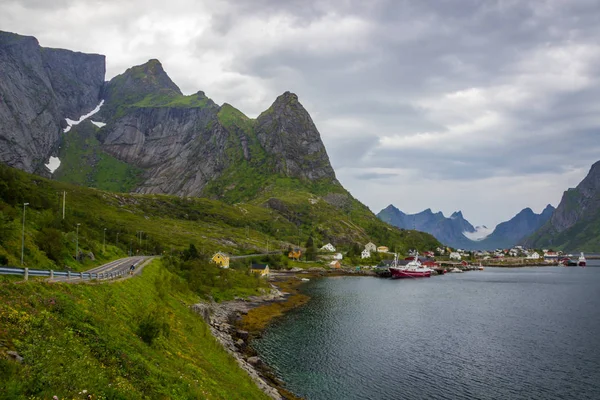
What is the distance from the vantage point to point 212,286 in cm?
11219

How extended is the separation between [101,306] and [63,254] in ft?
138

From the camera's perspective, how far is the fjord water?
174 ft

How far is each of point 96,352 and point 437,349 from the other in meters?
63.2

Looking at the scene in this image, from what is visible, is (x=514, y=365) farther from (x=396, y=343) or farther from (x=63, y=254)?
(x=63, y=254)

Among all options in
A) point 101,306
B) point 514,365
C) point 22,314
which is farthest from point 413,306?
point 22,314

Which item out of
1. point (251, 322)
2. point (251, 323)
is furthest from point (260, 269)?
point (251, 323)

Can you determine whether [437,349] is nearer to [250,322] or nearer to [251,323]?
[251,323]

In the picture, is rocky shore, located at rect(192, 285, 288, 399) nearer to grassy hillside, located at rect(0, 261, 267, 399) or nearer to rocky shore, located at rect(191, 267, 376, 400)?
rocky shore, located at rect(191, 267, 376, 400)

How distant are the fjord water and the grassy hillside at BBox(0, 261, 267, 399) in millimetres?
18805

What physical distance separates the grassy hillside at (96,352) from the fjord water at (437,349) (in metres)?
18.8

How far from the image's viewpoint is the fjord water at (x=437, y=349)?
5297cm

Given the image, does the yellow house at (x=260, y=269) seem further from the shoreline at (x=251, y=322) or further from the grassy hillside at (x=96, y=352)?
the grassy hillside at (x=96, y=352)

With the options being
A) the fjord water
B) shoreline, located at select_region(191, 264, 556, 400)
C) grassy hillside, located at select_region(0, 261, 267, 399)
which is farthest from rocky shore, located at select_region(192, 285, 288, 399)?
grassy hillside, located at select_region(0, 261, 267, 399)

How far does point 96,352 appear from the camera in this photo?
24531 mm
